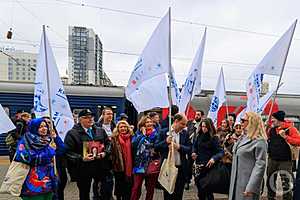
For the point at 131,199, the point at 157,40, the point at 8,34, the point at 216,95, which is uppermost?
the point at 8,34

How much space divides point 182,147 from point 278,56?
2442mm

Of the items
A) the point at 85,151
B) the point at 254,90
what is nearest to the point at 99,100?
the point at 254,90

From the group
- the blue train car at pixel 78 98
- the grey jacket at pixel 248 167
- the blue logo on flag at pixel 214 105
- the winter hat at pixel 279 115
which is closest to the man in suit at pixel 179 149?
the grey jacket at pixel 248 167

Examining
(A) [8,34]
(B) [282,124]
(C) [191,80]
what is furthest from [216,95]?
(A) [8,34]

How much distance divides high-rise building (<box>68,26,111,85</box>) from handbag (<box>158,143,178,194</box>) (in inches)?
625

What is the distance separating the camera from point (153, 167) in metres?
5.75

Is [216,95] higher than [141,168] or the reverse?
higher

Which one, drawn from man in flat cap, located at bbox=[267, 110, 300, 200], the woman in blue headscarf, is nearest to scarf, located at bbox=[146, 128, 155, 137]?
the woman in blue headscarf

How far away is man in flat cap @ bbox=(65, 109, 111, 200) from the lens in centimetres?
527

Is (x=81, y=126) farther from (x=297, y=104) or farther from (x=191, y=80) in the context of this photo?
(x=297, y=104)

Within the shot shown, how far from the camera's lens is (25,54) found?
65.1 feet

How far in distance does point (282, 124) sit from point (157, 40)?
2.52 m

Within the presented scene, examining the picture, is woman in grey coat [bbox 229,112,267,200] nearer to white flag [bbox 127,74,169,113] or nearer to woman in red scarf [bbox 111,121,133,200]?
white flag [bbox 127,74,169,113]

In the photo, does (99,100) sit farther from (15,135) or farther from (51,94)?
(51,94)
